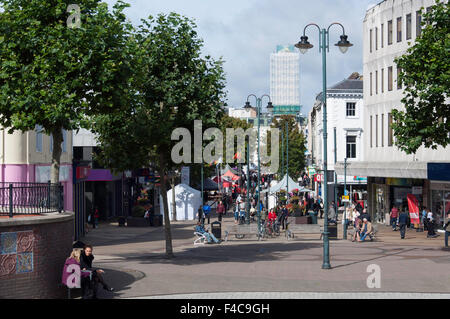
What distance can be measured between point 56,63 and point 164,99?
6.16 metres

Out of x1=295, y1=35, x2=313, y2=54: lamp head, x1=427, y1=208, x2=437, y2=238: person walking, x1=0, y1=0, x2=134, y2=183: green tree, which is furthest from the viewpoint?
x1=427, y1=208, x2=437, y2=238: person walking

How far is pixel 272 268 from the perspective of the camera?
830 inches

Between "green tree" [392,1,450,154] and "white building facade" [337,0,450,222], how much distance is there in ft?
35.3

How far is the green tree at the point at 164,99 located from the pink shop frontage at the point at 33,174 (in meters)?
6.57

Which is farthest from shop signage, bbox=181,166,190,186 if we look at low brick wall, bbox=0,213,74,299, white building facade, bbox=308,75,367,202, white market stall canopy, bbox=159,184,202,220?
low brick wall, bbox=0,213,74,299

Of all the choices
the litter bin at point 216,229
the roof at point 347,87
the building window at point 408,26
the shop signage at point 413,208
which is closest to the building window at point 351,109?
the roof at point 347,87

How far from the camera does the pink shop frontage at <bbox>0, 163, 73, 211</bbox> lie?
1134 inches

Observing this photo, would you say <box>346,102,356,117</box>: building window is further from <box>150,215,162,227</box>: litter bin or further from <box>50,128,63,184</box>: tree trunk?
<box>50,128,63,184</box>: tree trunk

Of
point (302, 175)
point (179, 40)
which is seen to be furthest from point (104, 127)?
point (302, 175)

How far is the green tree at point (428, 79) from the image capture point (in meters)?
22.5

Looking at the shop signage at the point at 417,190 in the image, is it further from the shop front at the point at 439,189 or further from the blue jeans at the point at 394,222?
the blue jeans at the point at 394,222

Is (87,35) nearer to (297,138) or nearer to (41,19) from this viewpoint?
(41,19)

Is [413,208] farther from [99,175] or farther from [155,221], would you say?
[99,175]

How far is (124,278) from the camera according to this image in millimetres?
18719
